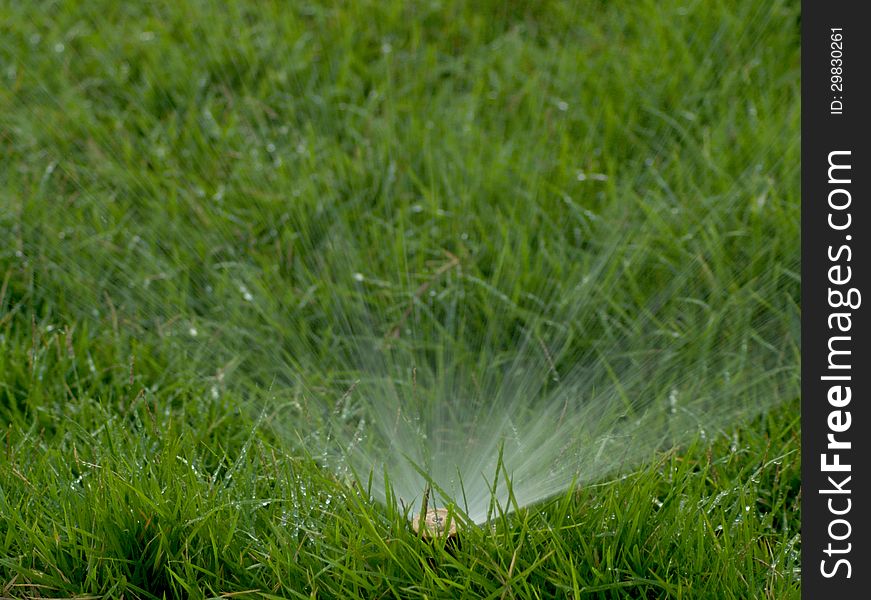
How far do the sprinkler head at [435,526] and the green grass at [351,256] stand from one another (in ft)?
0.11

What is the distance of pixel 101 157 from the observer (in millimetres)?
3705

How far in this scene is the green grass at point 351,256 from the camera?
7.30 ft

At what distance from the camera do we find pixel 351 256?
10.9 feet

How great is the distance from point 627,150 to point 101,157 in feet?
5.72

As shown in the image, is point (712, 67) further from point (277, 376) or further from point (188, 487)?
point (188, 487)

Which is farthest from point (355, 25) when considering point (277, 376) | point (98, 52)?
point (277, 376)

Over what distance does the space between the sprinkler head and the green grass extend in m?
0.03

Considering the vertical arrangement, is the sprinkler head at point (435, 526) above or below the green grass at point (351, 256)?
below

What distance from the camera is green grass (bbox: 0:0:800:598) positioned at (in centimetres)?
223

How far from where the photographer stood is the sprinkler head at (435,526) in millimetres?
2195

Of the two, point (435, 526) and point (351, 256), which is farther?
point (351, 256)

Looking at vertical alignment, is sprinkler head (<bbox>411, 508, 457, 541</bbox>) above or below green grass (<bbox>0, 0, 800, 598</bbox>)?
below

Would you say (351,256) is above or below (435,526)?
above

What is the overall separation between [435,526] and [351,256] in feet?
4.19
